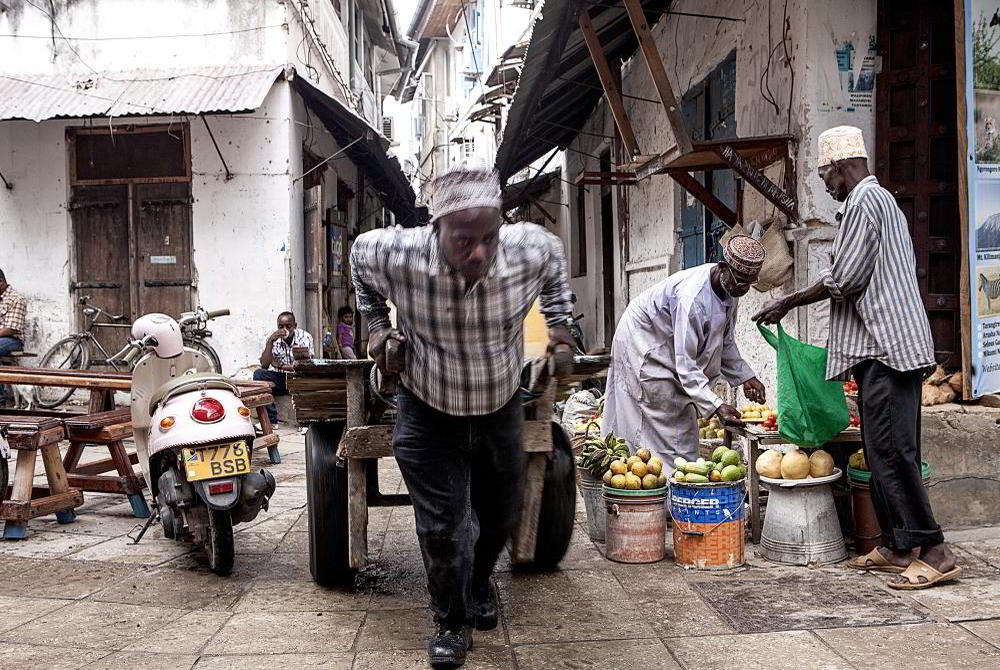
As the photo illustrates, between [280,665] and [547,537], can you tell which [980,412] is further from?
[280,665]

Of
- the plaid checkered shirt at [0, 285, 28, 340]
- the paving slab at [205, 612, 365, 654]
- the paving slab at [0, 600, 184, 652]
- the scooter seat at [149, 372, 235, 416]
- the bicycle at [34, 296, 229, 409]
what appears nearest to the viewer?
the paving slab at [205, 612, 365, 654]

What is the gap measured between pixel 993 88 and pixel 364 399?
13.6 feet

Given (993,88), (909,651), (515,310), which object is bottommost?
(909,651)

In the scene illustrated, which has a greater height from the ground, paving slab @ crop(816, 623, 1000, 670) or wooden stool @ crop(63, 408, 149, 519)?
wooden stool @ crop(63, 408, 149, 519)

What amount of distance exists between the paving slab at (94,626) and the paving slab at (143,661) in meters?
0.12

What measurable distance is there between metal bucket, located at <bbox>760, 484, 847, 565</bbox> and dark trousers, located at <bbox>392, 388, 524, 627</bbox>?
1.88 metres

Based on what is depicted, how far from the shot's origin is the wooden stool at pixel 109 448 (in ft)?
19.4

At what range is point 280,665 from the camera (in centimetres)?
346

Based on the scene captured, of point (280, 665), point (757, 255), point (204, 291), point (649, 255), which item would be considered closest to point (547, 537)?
point (280, 665)

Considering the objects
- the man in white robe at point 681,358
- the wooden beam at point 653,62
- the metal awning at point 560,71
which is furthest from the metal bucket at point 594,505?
the metal awning at point 560,71

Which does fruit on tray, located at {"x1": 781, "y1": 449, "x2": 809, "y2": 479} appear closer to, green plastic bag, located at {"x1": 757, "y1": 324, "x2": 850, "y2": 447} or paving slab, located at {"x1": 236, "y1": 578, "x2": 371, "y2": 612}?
green plastic bag, located at {"x1": 757, "y1": 324, "x2": 850, "y2": 447}

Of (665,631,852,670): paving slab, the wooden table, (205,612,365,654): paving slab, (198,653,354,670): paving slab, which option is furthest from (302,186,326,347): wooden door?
(665,631,852,670): paving slab

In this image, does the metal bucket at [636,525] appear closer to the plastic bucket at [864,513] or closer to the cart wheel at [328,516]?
the plastic bucket at [864,513]

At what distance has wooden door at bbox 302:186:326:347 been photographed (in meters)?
12.1
